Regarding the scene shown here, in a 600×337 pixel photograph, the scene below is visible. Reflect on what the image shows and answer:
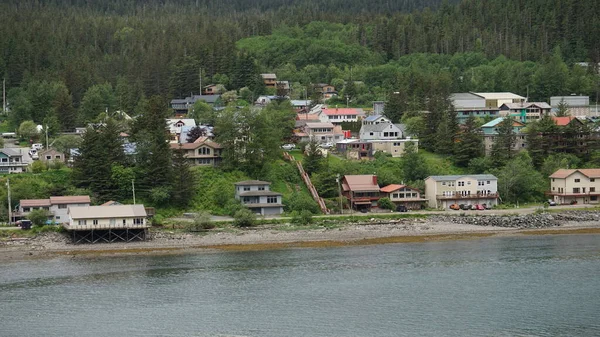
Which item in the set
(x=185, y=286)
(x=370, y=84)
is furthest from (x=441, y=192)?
(x=370, y=84)

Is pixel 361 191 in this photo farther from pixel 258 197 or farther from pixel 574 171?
pixel 574 171

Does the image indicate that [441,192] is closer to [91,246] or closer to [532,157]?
[532,157]

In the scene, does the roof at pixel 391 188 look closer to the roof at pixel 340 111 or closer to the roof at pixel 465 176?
the roof at pixel 465 176

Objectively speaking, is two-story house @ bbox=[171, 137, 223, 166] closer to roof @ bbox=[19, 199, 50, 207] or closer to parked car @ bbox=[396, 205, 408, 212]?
roof @ bbox=[19, 199, 50, 207]

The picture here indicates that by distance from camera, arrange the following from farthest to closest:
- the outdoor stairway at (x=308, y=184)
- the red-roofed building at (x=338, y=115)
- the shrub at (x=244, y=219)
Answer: the red-roofed building at (x=338, y=115) → the outdoor stairway at (x=308, y=184) → the shrub at (x=244, y=219)

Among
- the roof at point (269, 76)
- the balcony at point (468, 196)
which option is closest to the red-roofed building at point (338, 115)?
the roof at point (269, 76)

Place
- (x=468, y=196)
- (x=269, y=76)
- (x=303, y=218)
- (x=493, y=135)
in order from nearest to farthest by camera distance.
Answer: (x=303, y=218), (x=468, y=196), (x=493, y=135), (x=269, y=76)

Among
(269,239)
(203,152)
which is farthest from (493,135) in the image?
(269,239)
